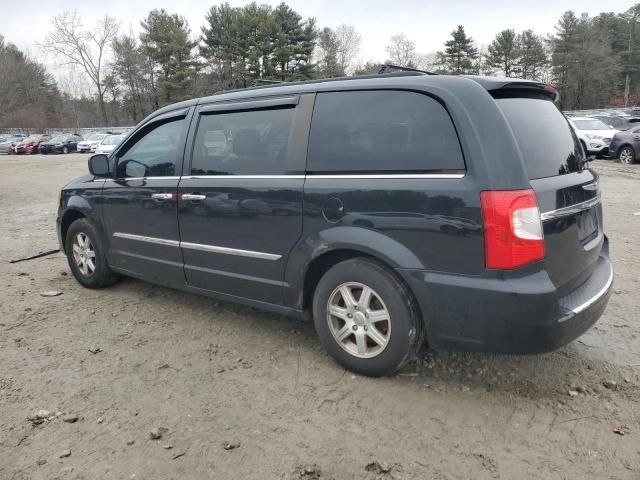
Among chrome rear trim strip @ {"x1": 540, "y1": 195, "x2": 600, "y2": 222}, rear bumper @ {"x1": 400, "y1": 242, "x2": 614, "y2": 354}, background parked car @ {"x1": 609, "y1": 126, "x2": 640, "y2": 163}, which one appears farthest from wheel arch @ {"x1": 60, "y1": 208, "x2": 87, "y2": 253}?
background parked car @ {"x1": 609, "y1": 126, "x2": 640, "y2": 163}

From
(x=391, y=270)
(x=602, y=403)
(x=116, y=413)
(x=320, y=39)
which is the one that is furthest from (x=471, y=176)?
(x=320, y=39)

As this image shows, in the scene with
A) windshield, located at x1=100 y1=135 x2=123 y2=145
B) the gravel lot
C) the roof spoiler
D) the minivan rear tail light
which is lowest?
the gravel lot

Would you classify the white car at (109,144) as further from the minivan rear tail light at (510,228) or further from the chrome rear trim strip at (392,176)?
the minivan rear tail light at (510,228)

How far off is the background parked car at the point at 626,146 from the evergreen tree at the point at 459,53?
4820 cm

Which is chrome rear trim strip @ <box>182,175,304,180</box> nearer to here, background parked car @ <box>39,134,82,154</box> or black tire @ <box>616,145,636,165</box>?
black tire @ <box>616,145,636,165</box>

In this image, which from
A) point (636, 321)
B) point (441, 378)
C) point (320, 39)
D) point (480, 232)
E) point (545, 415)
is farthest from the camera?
point (320, 39)

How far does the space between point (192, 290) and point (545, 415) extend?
268 cm

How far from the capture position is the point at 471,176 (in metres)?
2.62

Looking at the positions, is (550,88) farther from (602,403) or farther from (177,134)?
(177,134)

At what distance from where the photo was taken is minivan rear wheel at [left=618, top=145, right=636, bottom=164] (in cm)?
1761

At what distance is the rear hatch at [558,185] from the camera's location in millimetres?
2703

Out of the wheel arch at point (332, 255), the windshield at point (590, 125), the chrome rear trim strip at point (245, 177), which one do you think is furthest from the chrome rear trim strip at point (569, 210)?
the windshield at point (590, 125)

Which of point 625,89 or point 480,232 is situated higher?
point 625,89

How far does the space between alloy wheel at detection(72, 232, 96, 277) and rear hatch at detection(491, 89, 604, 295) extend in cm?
402
